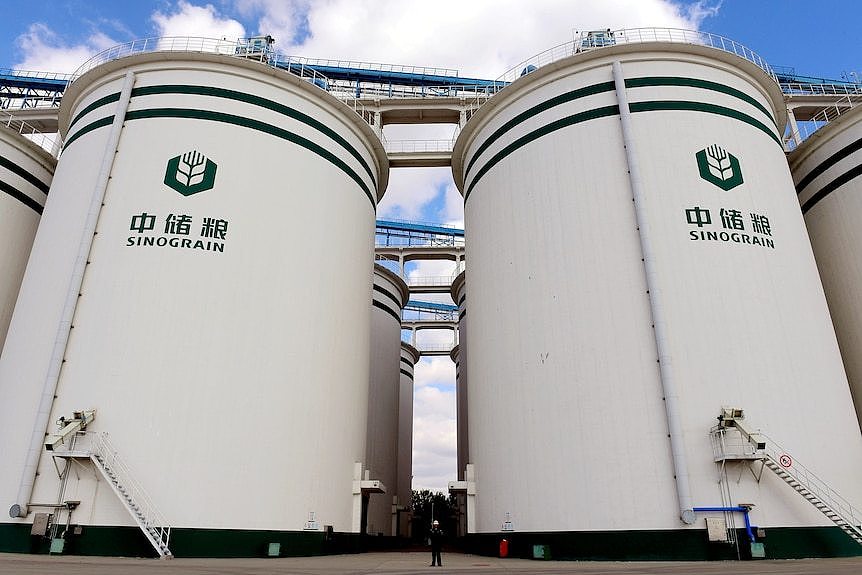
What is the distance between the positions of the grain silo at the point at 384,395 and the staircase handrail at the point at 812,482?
64.7ft

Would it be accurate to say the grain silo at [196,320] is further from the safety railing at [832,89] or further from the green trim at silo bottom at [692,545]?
the safety railing at [832,89]

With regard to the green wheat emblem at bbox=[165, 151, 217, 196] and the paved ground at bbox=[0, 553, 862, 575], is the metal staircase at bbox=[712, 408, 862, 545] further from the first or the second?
the green wheat emblem at bbox=[165, 151, 217, 196]

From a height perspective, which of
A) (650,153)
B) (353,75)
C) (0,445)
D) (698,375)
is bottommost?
(0,445)

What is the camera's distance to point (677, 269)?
20062 millimetres

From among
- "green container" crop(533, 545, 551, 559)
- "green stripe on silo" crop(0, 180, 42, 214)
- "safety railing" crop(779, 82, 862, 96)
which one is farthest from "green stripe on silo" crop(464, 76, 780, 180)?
"green stripe on silo" crop(0, 180, 42, 214)

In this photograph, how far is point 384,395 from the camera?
38125 mm

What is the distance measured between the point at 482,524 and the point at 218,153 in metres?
16.1

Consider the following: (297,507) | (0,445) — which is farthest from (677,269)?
(0,445)

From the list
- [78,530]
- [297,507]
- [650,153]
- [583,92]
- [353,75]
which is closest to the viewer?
[78,530]

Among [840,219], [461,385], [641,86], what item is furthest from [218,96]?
[461,385]

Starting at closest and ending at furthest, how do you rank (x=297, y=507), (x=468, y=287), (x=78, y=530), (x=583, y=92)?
(x=78, y=530) < (x=297, y=507) < (x=583, y=92) < (x=468, y=287)

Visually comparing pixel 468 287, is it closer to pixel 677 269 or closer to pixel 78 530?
pixel 677 269

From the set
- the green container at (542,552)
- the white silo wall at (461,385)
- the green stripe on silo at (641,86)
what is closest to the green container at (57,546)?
the green container at (542,552)

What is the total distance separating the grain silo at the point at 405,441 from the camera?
135 ft
